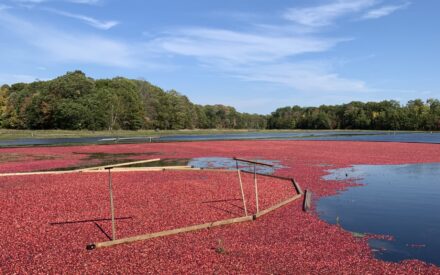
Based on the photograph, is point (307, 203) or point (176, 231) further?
point (307, 203)

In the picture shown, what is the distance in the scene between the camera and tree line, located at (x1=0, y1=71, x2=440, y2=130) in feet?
348

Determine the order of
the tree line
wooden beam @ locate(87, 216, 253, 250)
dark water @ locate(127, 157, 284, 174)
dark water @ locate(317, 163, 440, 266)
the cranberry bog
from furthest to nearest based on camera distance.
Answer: the tree line → dark water @ locate(127, 157, 284, 174) → dark water @ locate(317, 163, 440, 266) → wooden beam @ locate(87, 216, 253, 250) → the cranberry bog

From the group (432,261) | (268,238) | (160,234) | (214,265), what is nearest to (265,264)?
(214,265)

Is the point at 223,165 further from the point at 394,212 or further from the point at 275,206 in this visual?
the point at 394,212

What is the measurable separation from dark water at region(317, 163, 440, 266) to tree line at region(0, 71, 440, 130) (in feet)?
305

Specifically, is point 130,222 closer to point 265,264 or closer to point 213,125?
point 265,264

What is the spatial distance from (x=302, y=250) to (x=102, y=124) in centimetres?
10540

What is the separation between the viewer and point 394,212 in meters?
13.5

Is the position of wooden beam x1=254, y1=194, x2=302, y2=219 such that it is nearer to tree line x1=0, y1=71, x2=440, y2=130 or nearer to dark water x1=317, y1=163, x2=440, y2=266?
dark water x1=317, y1=163, x2=440, y2=266

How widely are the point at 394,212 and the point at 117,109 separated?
106 metres

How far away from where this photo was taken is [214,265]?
810cm

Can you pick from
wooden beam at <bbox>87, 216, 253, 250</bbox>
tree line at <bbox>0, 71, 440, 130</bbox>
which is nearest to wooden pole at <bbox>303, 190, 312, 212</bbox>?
wooden beam at <bbox>87, 216, 253, 250</bbox>

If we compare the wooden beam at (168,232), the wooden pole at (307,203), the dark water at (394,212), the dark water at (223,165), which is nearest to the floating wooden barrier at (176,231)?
the wooden beam at (168,232)

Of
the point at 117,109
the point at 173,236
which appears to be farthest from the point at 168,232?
the point at 117,109
